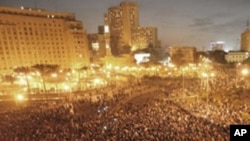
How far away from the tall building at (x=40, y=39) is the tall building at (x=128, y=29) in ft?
204

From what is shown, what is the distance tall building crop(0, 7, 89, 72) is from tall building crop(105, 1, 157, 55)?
62159 mm

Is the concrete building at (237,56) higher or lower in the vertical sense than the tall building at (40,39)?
lower

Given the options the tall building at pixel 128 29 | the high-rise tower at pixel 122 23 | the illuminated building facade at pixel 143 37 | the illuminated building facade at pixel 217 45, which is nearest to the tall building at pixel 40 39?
the high-rise tower at pixel 122 23

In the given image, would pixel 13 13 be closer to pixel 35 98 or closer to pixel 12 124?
pixel 35 98

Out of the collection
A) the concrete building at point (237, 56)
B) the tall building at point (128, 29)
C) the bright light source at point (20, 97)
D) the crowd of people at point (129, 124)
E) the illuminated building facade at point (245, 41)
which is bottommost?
the concrete building at point (237, 56)

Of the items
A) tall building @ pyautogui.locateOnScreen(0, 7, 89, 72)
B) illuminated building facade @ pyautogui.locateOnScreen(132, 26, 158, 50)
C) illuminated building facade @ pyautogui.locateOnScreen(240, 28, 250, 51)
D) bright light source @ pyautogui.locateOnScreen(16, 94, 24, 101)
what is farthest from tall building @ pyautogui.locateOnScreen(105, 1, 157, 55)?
bright light source @ pyautogui.locateOnScreen(16, 94, 24, 101)

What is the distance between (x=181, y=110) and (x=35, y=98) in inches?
A: 821

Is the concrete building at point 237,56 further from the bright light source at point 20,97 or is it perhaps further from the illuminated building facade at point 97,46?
the bright light source at point 20,97

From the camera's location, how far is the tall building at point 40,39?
2470 inches

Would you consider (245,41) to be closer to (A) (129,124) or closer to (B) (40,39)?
(B) (40,39)

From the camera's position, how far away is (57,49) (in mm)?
71062

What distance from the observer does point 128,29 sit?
6004 inches

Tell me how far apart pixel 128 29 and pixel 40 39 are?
290ft

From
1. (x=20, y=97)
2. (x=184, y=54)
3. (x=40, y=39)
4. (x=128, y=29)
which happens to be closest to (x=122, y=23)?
(x=128, y=29)
